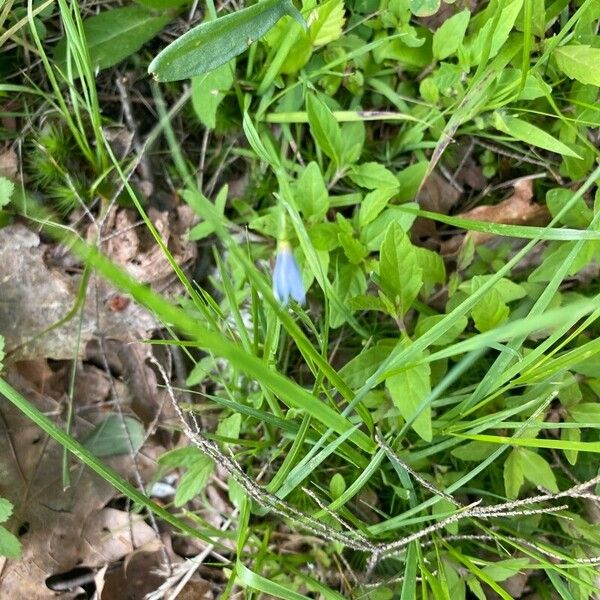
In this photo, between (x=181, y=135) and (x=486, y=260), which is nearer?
(x=486, y=260)

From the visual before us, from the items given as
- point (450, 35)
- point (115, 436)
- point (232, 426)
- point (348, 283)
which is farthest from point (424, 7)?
point (115, 436)

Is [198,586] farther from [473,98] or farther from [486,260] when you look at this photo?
[473,98]

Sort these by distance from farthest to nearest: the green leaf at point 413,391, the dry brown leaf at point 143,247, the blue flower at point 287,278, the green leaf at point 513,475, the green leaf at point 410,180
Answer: the dry brown leaf at point 143,247, the green leaf at point 410,180, the green leaf at point 513,475, the green leaf at point 413,391, the blue flower at point 287,278

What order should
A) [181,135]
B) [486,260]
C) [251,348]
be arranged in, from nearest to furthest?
[251,348], [486,260], [181,135]

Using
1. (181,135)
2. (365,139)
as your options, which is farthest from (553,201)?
(181,135)

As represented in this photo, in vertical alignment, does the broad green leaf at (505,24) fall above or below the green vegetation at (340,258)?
above

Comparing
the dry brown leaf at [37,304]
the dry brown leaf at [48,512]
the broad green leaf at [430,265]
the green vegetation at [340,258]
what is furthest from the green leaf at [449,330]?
the dry brown leaf at [48,512]

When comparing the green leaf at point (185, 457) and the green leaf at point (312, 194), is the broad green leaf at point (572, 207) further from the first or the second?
the green leaf at point (185, 457)
